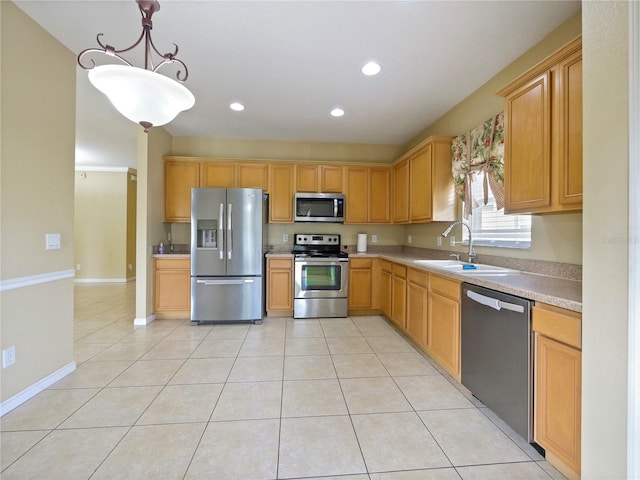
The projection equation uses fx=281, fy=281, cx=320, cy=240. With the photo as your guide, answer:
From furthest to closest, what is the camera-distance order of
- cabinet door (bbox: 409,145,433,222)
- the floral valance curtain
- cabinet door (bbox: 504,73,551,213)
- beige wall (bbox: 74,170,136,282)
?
beige wall (bbox: 74,170,136,282), cabinet door (bbox: 409,145,433,222), the floral valance curtain, cabinet door (bbox: 504,73,551,213)

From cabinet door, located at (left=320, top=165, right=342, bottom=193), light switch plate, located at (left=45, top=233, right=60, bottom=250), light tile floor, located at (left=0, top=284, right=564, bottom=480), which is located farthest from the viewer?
cabinet door, located at (left=320, top=165, right=342, bottom=193)

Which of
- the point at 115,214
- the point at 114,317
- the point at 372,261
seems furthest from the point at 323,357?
the point at 115,214

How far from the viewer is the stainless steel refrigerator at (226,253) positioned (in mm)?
3582

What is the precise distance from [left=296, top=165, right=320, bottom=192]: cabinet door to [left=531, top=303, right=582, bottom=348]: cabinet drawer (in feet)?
10.8

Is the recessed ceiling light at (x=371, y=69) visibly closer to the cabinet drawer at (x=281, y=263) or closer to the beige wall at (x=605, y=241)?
the beige wall at (x=605, y=241)

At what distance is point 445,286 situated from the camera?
7.46 ft

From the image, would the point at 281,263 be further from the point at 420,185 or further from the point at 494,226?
the point at 494,226

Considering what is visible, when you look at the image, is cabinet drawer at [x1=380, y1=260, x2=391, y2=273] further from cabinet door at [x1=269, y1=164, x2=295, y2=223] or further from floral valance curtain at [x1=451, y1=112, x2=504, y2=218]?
cabinet door at [x1=269, y1=164, x2=295, y2=223]

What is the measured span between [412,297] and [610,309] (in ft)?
6.57

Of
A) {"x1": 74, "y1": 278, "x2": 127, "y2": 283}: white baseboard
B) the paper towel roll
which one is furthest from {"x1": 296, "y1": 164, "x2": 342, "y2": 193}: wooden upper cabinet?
{"x1": 74, "y1": 278, "x2": 127, "y2": 283}: white baseboard

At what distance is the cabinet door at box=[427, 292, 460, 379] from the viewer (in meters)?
2.14

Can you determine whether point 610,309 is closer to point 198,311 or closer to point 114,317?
point 198,311

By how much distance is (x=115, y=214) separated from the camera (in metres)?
6.41

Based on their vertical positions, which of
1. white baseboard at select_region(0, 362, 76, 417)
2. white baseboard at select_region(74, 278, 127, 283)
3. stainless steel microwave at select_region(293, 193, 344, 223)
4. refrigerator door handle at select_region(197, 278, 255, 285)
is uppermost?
stainless steel microwave at select_region(293, 193, 344, 223)
